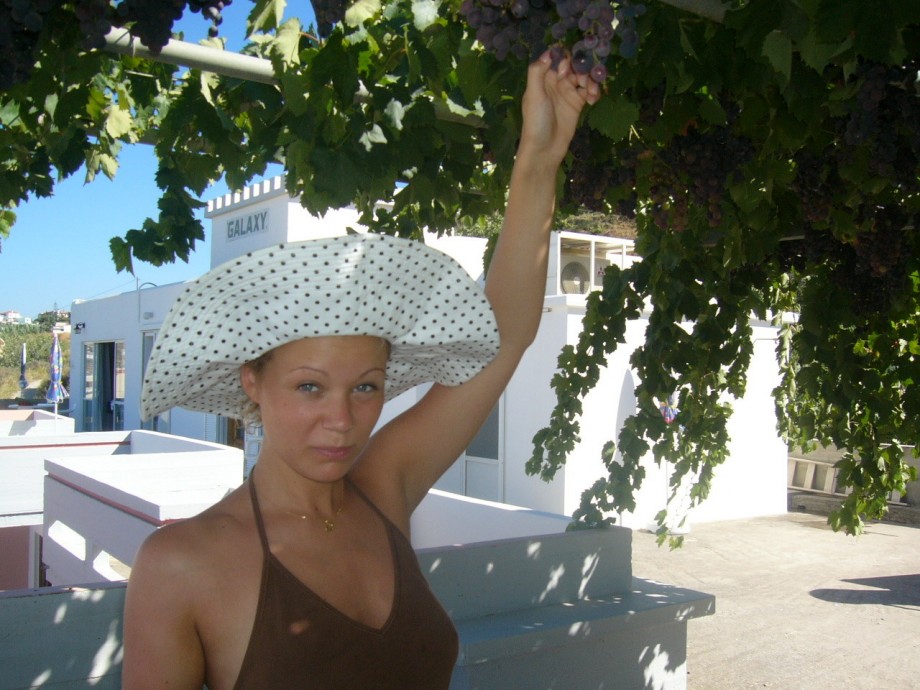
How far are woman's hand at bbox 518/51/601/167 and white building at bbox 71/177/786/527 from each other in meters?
8.63

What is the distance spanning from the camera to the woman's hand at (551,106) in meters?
1.54

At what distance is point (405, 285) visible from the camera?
1.53 meters

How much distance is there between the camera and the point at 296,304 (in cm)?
Answer: 141

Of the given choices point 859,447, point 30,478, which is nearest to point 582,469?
point 30,478

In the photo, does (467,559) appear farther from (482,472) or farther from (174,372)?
(482,472)

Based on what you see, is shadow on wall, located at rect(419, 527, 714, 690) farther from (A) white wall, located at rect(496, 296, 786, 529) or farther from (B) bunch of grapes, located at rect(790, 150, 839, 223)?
(A) white wall, located at rect(496, 296, 786, 529)

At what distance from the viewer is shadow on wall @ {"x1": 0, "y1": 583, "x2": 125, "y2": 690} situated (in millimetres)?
2664

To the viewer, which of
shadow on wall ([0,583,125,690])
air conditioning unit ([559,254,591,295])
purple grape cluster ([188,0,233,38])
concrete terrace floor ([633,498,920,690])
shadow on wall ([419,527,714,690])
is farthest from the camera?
air conditioning unit ([559,254,591,295])

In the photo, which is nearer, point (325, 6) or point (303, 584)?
point (303, 584)

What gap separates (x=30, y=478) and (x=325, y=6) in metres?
9.04

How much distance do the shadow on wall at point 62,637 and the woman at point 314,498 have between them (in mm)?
1446

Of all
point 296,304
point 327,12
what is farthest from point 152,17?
point 296,304

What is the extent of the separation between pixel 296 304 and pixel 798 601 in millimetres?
9051

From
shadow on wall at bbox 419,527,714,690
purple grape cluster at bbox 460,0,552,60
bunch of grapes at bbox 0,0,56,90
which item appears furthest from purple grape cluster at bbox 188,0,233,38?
shadow on wall at bbox 419,527,714,690
